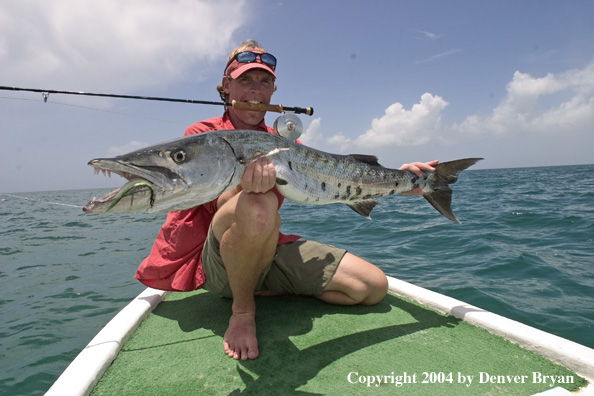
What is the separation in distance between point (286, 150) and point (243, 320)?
146 cm

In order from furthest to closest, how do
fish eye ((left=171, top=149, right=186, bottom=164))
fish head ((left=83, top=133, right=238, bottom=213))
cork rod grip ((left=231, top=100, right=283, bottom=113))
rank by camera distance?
cork rod grip ((left=231, top=100, right=283, bottom=113))
fish eye ((left=171, top=149, right=186, bottom=164))
fish head ((left=83, top=133, right=238, bottom=213))

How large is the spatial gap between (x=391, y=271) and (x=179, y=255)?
422 cm

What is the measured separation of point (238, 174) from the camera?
93.6 inches

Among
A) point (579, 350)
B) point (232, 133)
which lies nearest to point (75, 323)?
point (232, 133)

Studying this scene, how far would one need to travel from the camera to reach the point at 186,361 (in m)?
2.44

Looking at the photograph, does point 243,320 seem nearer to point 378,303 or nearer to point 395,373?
point 395,373

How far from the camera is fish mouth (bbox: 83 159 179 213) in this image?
5.63 feet

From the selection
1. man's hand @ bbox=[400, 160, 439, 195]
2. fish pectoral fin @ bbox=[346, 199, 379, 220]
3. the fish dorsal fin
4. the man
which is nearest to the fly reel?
the man

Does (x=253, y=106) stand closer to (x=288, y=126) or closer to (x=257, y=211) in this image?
(x=288, y=126)

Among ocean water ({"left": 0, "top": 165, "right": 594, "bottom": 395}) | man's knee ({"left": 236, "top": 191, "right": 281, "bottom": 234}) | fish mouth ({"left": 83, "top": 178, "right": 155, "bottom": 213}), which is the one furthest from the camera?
ocean water ({"left": 0, "top": 165, "right": 594, "bottom": 395})

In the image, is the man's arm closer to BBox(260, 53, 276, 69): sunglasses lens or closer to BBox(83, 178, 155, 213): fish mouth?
BBox(83, 178, 155, 213): fish mouth

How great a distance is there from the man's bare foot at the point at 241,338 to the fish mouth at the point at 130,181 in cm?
129

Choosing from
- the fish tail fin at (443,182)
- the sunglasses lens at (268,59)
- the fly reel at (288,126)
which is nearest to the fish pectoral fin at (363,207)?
the fish tail fin at (443,182)

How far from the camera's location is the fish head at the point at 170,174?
5.92 feet
